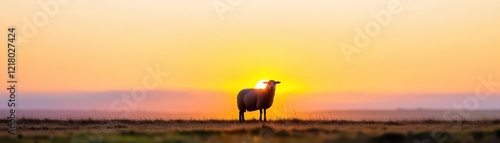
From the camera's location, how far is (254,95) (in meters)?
38.5

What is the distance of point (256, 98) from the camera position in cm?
3831

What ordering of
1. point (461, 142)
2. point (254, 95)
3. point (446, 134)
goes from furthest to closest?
point (254, 95), point (446, 134), point (461, 142)

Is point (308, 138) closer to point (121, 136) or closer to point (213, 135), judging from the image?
point (213, 135)

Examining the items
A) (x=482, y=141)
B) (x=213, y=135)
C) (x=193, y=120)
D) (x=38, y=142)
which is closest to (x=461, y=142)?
(x=482, y=141)

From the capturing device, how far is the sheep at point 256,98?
37531mm

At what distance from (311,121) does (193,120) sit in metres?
5.72

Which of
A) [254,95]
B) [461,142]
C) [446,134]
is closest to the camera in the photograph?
[461,142]

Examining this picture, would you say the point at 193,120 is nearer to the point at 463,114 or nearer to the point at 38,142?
the point at 463,114

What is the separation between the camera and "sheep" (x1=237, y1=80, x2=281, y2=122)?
37531 mm

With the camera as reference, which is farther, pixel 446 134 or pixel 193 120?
pixel 193 120

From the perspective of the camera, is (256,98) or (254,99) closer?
(256,98)

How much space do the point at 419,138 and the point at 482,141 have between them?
166 cm

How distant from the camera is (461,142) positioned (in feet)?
66.4

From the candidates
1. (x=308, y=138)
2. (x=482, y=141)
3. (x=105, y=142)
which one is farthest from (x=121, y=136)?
(x=482, y=141)
